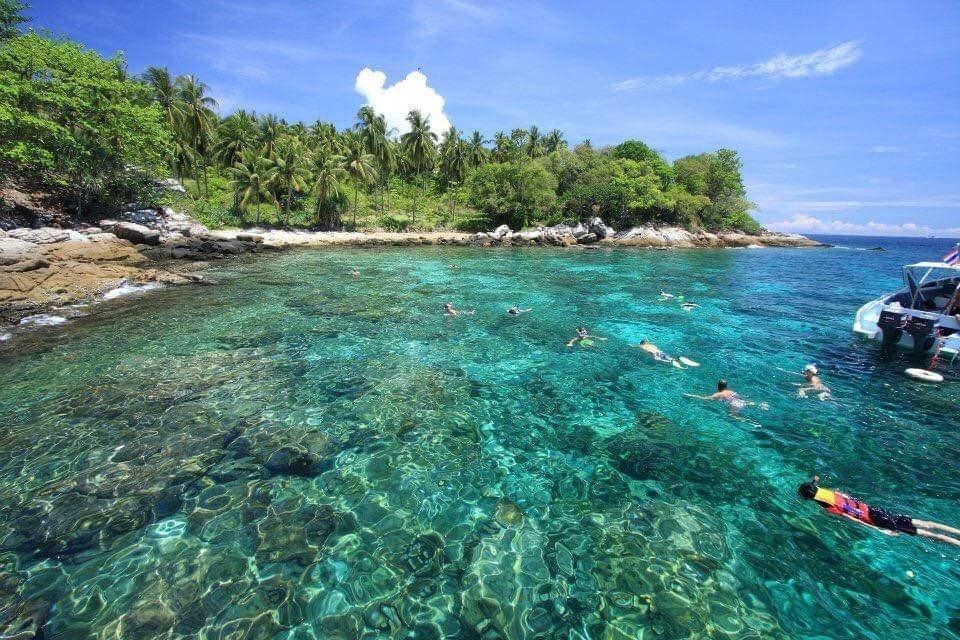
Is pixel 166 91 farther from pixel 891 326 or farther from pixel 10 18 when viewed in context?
pixel 891 326

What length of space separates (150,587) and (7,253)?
2756cm

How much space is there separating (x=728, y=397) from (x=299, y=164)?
5724cm

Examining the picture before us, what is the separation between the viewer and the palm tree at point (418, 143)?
245 feet

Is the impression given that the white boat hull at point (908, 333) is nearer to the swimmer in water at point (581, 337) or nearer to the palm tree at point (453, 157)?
the swimmer in water at point (581, 337)

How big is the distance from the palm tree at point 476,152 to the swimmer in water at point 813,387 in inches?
3277

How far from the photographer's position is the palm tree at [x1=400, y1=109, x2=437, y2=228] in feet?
245

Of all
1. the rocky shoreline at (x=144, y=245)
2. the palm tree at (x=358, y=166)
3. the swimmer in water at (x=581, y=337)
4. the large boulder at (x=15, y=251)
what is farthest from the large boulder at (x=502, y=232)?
the large boulder at (x=15, y=251)

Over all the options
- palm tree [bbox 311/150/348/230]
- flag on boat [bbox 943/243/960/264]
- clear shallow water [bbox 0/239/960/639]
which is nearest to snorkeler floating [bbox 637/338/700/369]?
clear shallow water [bbox 0/239/960/639]

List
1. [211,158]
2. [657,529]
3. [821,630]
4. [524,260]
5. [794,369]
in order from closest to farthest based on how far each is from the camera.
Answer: [821,630] < [657,529] < [794,369] < [524,260] < [211,158]

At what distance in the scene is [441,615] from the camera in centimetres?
515

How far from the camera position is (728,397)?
11.0 metres

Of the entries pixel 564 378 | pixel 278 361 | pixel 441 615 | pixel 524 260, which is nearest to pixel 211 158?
pixel 524 260

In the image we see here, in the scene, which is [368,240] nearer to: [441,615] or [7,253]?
[7,253]

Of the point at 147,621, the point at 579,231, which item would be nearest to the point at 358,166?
the point at 579,231
